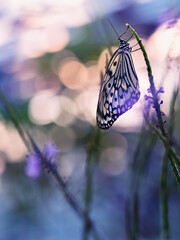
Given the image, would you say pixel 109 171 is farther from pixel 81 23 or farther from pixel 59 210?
pixel 81 23

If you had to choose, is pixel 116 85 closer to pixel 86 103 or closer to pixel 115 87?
pixel 115 87

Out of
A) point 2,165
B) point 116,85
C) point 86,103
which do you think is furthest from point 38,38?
point 116,85

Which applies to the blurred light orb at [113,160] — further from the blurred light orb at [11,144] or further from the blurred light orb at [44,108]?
the blurred light orb at [11,144]

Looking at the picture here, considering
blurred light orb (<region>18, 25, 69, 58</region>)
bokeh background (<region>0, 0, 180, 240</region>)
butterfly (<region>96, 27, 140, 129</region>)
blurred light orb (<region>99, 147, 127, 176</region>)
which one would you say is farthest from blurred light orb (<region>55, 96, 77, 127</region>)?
butterfly (<region>96, 27, 140, 129</region>)

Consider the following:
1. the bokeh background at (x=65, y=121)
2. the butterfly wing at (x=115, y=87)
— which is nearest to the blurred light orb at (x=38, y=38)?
the bokeh background at (x=65, y=121)

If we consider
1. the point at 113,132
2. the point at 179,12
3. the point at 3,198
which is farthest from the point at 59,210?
the point at 179,12

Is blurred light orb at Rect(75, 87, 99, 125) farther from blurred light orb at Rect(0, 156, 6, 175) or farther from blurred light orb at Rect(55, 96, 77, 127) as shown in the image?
blurred light orb at Rect(0, 156, 6, 175)
